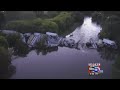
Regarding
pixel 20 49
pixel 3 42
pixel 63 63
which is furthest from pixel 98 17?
pixel 3 42

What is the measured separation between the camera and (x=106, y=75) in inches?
115

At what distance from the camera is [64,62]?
10.4ft

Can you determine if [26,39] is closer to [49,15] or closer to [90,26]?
[49,15]

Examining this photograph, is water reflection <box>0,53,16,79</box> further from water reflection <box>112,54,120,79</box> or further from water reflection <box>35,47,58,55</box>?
water reflection <box>112,54,120,79</box>

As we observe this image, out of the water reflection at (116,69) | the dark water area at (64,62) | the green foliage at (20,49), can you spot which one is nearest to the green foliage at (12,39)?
the green foliage at (20,49)

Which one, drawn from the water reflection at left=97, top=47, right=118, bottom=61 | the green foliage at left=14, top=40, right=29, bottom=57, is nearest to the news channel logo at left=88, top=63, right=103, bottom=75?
the water reflection at left=97, top=47, right=118, bottom=61

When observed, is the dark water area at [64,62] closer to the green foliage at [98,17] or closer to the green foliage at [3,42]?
the green foliage at [98,17]

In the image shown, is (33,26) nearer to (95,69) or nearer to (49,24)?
(49,24)

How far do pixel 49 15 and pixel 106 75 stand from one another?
106cm

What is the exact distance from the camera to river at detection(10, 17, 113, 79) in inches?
116

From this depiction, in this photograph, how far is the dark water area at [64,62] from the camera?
2.95 metres
